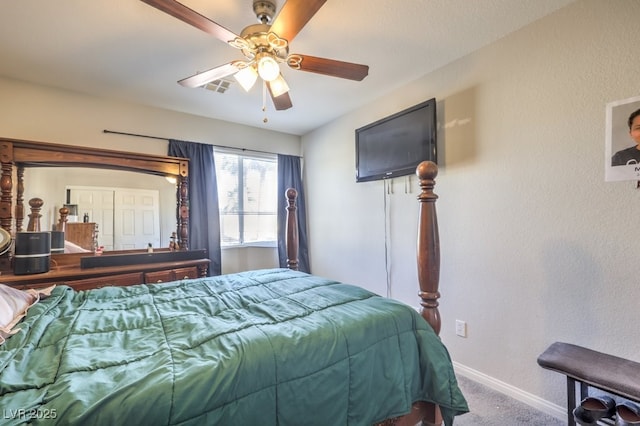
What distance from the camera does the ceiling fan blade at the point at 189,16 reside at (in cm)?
124

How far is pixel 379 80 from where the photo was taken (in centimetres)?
261

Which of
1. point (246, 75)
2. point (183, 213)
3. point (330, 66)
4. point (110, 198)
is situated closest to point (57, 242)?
point (110, 198)

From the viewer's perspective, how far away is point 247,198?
152 inches

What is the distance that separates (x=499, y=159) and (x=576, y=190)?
1.60 ft

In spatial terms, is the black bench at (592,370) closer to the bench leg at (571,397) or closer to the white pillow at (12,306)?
the bench leg at (571,397)

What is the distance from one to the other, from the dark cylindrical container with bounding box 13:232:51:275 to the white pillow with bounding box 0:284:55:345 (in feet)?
2.94

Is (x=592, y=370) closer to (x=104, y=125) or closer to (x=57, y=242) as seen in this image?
(x=57, y=242)

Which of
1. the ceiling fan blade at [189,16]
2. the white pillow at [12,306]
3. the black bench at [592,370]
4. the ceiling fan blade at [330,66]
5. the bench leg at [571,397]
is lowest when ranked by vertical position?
the bench leg at [571,397]

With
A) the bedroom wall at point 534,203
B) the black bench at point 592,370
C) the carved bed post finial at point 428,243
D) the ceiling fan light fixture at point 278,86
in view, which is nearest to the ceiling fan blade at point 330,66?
the ceiling fan light fixture at point 278,86

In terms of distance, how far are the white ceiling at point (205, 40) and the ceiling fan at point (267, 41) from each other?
11.5 inches

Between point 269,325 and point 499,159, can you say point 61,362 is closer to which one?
point 269,325

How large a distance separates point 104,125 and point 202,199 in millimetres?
1147

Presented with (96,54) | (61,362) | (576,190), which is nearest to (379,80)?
(576,190)

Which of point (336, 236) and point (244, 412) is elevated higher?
point (336, 236)
